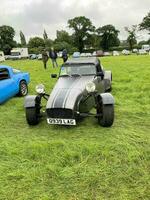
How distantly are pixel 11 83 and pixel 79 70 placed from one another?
3.29 meters

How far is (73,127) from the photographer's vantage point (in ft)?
24.9

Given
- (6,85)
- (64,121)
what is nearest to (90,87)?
(64,121)

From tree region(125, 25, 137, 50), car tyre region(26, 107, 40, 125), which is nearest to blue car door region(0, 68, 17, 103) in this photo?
car tyre region(26, 107, 40, 125)

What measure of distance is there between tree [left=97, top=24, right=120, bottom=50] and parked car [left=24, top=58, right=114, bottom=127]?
9133 centimetres

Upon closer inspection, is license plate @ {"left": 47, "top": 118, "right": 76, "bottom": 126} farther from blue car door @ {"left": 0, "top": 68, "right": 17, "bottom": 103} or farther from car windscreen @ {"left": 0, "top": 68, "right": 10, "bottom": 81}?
car windscreen @ {"left": 0, "top": 68, "right": 10, "bottom": 81}

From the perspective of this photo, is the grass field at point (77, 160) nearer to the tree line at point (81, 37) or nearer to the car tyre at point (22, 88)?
the car tyre at point (22, 88)

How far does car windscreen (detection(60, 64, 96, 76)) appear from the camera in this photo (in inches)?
360

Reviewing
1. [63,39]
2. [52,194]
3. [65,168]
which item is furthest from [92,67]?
[63,39]

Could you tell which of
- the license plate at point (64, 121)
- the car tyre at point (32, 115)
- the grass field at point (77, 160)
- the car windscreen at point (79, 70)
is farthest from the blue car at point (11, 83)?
the license plate at point (64, 121)

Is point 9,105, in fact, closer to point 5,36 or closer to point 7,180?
point 7,180

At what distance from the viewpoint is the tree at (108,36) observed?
100 metres

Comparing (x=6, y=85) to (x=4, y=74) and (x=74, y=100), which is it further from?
(x=74, y=100)

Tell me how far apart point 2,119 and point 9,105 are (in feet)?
6.25

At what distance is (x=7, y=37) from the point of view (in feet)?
332
